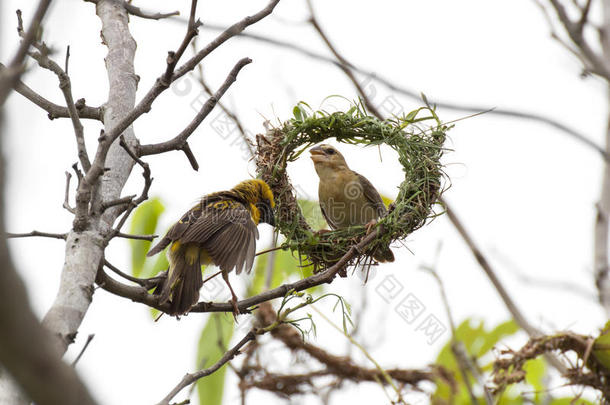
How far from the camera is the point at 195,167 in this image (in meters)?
3.43

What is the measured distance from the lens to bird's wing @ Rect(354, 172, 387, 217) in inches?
234

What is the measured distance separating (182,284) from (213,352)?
3.43ft

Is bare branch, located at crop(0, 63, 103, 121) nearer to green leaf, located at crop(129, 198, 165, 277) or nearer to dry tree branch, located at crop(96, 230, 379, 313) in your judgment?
dry tree branch, located at crop(96, 230, 379, 313)

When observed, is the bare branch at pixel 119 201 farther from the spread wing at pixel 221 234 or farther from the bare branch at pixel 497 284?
the bare branch at pixel 497 284

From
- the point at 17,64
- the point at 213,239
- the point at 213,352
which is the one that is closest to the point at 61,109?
the point at 213,239

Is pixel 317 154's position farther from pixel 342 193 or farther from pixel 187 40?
pixel 187 40

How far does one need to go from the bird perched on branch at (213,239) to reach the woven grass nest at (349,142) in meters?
0.18

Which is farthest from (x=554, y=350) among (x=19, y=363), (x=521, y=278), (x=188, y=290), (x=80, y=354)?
(x=19, y=363)

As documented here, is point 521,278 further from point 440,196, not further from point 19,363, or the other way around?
point 19,363

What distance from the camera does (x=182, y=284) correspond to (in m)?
3.66

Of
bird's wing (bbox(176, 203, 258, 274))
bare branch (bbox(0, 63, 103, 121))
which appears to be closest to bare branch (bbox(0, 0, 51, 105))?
bare branch (bbox(0, 63, 103, 121))

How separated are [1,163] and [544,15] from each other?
13.8 feet

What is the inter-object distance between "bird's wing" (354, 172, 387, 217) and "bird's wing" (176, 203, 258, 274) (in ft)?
5.34

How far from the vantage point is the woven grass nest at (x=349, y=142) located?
4520mm
